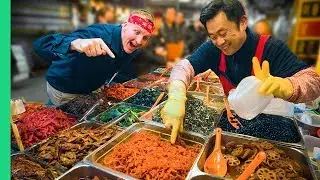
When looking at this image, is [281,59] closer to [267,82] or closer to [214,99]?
[267,82]

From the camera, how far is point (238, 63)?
2217mm

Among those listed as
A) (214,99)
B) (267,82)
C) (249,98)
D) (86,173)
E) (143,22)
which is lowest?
(86,173)

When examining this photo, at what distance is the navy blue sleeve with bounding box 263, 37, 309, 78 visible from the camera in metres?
1.96

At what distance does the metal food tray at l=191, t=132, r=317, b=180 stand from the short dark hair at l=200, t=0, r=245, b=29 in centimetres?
83

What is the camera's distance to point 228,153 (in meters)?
1.77

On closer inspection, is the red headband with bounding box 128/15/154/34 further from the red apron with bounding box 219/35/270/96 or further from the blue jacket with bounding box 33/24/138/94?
the red apron with bounding box 219/35/270/96

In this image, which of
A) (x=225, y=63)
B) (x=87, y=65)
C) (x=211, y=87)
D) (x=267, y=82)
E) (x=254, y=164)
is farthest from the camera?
(x=211, y=87)

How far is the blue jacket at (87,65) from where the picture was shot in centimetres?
259

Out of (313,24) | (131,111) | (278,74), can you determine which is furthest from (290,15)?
(131,111)

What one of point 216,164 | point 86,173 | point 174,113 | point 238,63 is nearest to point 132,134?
point 174,113

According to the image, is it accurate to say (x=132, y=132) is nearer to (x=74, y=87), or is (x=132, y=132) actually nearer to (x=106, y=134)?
(x=106, y=134)

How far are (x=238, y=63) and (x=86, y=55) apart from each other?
51.6 inches

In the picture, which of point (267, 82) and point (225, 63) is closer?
point (267, 82)

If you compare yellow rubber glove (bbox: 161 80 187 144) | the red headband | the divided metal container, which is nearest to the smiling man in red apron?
yellow rubber glove (bbox: 161 80 187 144)
